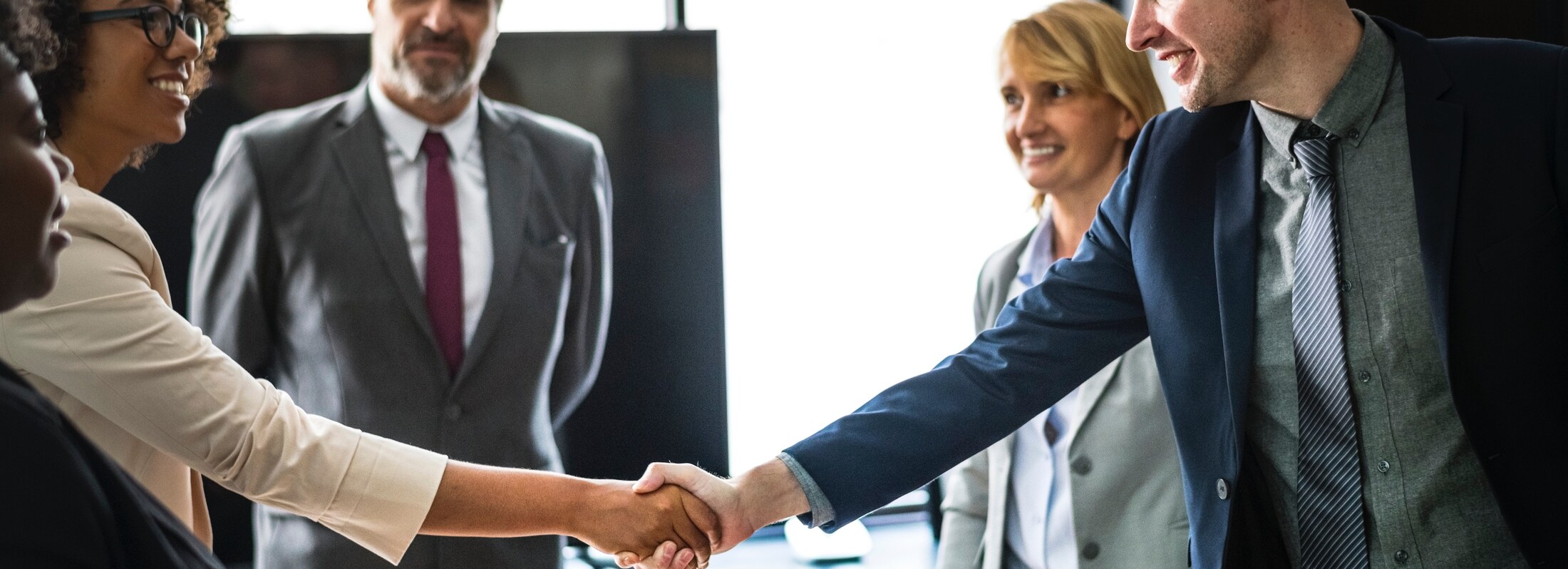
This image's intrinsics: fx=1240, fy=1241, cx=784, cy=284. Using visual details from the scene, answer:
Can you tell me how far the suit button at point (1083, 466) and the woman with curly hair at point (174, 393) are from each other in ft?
2.29

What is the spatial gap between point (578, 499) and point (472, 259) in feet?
3.17

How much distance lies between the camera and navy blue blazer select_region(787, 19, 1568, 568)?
1521 mm

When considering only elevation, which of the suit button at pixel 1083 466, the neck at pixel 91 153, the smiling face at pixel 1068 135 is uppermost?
the neck at pixel 91 153

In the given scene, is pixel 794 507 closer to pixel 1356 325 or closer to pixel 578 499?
pixel 578 499

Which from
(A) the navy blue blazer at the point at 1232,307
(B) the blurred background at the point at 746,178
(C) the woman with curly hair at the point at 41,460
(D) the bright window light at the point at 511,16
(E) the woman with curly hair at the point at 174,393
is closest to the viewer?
(C) the woman with curly hair at the point at 41,460

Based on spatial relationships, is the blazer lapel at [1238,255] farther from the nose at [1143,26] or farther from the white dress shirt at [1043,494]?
the white dress shirt at [1043,494]

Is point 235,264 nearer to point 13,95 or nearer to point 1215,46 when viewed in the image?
point 13,95

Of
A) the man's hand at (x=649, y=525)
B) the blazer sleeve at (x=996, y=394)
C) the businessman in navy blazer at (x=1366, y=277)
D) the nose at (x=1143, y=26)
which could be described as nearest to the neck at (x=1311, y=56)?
the businessman in navy blazer at (x=1366, y=277)

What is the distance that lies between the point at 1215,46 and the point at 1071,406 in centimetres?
89

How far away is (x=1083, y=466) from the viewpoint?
2.35 m

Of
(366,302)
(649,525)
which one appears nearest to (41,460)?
(649,525)

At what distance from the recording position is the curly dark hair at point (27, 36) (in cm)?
141

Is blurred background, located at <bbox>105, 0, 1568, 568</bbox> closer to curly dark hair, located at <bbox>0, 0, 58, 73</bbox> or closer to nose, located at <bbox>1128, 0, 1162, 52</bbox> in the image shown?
nose, located at <bbox>1128, 0, 1162, 52</bbox>

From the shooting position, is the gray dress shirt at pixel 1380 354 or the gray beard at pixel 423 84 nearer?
the gray dress shirt at pixel 1380 354
